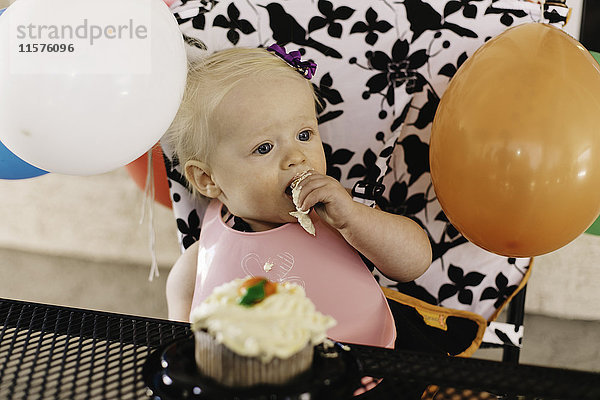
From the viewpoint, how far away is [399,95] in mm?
1191

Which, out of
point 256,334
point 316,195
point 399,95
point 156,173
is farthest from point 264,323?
point 156,173

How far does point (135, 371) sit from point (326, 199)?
41 cm

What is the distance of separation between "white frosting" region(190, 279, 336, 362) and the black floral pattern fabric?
0.64 m

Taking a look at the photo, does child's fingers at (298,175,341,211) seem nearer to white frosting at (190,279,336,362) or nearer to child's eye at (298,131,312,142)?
child's eye at (298,131,312,142)

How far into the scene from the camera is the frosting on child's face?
40.4 inches

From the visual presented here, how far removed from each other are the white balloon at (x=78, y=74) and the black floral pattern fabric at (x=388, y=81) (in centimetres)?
24

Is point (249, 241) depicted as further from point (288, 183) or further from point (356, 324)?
point (356, 324)

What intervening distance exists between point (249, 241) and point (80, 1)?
475 millimetres

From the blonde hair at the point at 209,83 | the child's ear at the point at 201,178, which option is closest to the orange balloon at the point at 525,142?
the blonde hair at the point at 209,83

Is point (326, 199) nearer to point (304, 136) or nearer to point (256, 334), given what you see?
point (304, 136)

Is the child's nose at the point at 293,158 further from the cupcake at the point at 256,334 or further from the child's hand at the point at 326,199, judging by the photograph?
the cupcake at the point at 256,334

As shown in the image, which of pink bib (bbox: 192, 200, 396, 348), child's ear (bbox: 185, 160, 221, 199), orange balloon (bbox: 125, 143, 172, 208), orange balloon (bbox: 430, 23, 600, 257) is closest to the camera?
orange balloon (bbox: 430, 23, 600, 257)

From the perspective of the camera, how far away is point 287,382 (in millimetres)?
531

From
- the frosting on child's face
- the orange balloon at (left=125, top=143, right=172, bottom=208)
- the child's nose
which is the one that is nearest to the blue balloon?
the orange balloon at (left=125, top=143, right=172, bottom=208)
